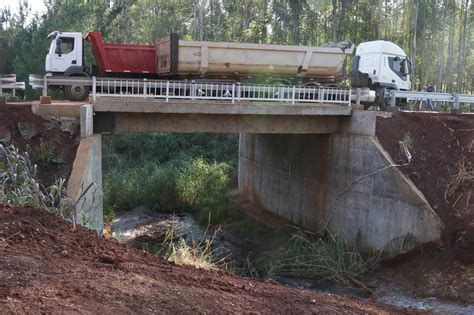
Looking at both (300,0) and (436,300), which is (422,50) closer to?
(300,0)

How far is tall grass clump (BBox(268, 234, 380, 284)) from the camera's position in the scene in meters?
12.8

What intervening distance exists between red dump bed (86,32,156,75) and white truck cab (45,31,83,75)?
1.60ft

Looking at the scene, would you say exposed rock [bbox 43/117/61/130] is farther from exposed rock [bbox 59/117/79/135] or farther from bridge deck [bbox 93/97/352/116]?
bridge deck [bbox 93/97/352/116]

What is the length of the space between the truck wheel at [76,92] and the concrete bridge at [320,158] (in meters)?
1.99

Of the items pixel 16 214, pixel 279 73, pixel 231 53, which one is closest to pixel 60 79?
pixel 231 53

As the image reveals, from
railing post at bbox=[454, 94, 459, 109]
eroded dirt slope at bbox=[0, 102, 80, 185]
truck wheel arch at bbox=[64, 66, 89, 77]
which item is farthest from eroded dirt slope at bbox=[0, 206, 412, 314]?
railing post at bbox=[454, 94, 459, 109]

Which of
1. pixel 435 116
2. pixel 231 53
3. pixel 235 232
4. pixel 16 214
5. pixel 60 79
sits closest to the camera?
pixel 16 214

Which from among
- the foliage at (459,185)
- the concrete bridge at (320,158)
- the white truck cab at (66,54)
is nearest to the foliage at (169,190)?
the concrete bridge at (320,158)

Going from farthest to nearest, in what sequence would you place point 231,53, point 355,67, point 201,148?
1. point 201,148
2. point 355,67
3. point 231,53

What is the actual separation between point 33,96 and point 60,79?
17.4m

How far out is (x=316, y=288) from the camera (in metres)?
12.3

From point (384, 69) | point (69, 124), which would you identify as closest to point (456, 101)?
point (384, 69)

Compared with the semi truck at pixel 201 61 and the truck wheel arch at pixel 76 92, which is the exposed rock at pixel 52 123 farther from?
the semi truck at pixel 201 61

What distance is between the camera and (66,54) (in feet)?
53.9
